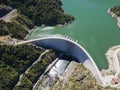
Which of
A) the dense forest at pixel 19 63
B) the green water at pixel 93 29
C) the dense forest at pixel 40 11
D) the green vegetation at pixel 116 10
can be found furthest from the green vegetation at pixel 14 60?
the green vegetation at pixel 116 10

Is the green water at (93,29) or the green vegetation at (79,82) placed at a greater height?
the green water at (93,29)

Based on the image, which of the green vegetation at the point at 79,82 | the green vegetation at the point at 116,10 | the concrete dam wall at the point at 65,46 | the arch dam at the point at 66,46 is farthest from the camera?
the green vegetation at the point at 116,10

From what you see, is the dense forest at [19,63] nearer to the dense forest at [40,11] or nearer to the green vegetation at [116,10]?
the dense forest at [40,11]

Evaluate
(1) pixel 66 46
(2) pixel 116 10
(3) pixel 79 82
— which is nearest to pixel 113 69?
(3) pixel 79 82

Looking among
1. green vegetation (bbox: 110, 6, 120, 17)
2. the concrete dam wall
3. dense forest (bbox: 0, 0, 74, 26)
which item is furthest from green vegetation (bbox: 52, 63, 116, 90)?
green vegetation (bbox: 110, 6, 120, 17)

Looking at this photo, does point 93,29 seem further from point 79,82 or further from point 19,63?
point 19,63

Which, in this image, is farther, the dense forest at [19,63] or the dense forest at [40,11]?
the dense forest at [40,11]

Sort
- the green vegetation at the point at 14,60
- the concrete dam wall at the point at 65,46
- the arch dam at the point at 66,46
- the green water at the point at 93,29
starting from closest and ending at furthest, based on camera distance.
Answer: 1. the green vegetation at the point at 14,60
2. the arch dam at the point at 66,46
3. the concrete dam wall at the point at 65,46
4. the green water at the point at 93,29

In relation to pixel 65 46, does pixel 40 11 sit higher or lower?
higher
